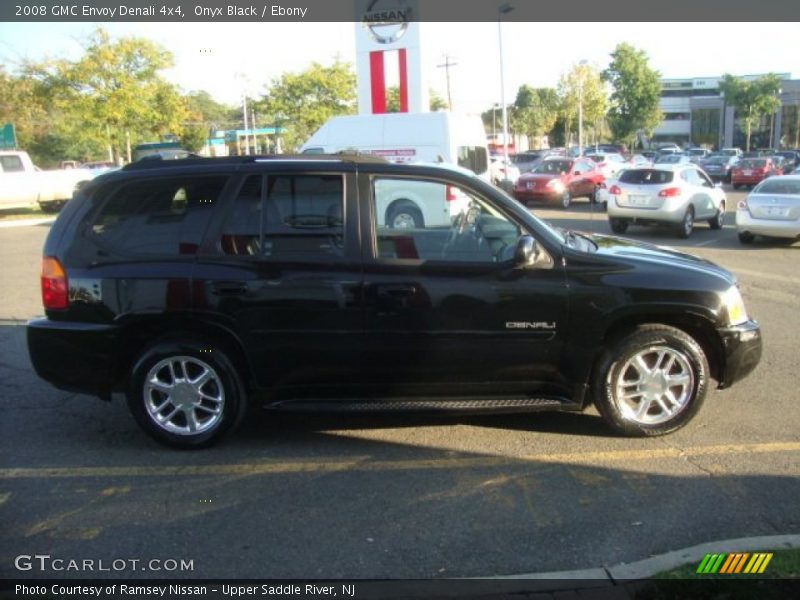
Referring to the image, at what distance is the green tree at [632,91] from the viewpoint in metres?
57.2

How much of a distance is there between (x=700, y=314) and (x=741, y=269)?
766cm

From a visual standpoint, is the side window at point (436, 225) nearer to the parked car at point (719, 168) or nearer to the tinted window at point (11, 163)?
the tinted window at point (11, 163)

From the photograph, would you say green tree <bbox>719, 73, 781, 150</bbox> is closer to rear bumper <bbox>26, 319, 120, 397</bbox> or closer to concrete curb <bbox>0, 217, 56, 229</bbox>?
concrete curb <bbox>0, 217, 56, 229</bbox>

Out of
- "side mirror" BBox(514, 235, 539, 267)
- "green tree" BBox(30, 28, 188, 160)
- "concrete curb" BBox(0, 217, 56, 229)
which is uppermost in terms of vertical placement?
"green tree" BBox(30, 28, 188, 160)

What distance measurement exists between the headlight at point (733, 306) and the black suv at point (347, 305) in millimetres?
16

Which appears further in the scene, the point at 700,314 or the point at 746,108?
the point at 746,108

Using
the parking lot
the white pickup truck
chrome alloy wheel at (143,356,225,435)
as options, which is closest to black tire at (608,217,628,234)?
the parking lot

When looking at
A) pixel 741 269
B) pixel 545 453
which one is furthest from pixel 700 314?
pixel 741 269

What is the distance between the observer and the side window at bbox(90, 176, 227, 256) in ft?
14.4

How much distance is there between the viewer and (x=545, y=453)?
436 centimetres

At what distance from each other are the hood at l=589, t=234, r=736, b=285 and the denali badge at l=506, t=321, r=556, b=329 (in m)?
0.61

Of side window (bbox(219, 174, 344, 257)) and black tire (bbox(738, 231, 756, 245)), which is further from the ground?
side window (bbox(219, 174, 344, 257))

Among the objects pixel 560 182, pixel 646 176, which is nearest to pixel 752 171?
pixel 560 182

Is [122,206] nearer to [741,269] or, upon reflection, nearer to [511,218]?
[511,218]
